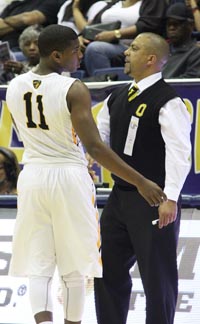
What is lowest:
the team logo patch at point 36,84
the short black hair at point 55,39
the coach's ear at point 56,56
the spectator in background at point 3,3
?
the spectator in background at point 3,3

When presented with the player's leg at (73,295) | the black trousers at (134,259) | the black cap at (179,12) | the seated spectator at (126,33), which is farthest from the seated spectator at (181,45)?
the player's leg at (73,295)

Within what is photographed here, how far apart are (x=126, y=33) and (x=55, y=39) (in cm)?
448

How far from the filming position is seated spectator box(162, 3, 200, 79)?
7.92 metres

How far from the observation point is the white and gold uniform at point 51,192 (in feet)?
14.7

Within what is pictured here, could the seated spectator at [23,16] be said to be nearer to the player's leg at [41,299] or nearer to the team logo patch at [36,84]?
the team logo patch at [36,84]

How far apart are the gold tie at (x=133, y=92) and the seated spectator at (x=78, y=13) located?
4.67 m

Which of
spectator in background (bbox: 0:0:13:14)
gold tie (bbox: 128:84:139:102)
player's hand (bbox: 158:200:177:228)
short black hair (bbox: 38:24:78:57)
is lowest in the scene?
spectator in background (bbox: 0:0:13:14)

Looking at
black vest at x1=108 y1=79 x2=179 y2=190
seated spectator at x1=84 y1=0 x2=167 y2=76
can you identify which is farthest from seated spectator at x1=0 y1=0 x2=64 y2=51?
black vest at x1=108 y1=79 x2=179 y2=190

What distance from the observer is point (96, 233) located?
456 cm

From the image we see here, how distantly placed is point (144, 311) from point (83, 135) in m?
1.33

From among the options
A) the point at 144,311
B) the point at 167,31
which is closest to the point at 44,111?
the point at 144,311

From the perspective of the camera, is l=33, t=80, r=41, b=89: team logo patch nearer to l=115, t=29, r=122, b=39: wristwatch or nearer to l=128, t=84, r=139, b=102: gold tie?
l=128, t=84, r=139, b=102: gold tie

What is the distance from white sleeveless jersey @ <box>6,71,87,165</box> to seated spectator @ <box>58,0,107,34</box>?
5072 mm

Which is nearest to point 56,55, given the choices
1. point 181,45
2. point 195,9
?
point 181,45
